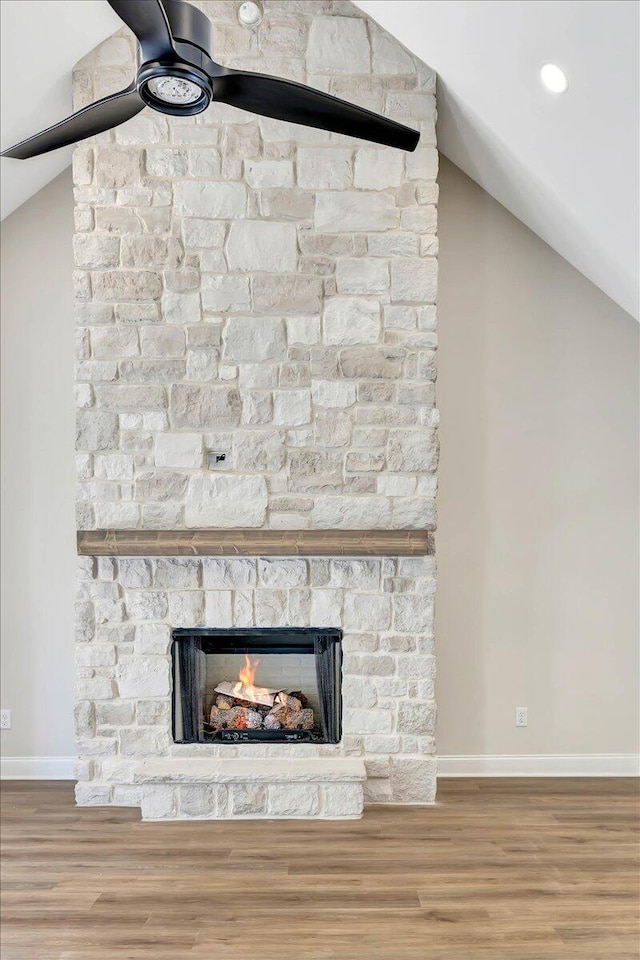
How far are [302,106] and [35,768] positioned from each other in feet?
11.4

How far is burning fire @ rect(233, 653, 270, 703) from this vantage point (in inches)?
140

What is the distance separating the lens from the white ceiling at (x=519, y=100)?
7.89 ft

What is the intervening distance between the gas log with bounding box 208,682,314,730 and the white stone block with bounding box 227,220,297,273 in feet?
6.70

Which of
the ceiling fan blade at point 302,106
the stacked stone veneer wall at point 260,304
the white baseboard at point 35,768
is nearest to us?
the ceiling fan blade at point 302,106

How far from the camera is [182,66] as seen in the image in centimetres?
175

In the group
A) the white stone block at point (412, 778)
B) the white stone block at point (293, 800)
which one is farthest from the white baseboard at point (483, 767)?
the white stone block at point (293, 800)

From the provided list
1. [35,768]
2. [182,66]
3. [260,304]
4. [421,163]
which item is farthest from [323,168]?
[35,768]

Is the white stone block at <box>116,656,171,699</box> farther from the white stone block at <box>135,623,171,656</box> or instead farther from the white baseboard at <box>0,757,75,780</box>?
the white baseboard at <box>0,757,75,780</box>

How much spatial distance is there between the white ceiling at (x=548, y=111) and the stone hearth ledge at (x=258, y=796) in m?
2.69

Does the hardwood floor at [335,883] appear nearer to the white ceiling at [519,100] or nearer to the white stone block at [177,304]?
the white stone block at [177,304]

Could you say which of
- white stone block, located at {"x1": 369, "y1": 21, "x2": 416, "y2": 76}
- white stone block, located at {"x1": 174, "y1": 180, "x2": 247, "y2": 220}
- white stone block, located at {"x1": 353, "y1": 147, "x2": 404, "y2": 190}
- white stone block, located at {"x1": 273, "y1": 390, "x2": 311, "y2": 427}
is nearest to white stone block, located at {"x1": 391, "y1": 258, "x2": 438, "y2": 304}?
white stone block, located at {"x1": 353, "y1": 147, "x2": 404, "y2": 190}

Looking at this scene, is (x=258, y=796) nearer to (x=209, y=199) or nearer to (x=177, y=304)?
(x=177, y=304)

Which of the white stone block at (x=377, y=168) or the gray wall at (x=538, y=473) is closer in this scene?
the white stone block at (x=377, y=168)

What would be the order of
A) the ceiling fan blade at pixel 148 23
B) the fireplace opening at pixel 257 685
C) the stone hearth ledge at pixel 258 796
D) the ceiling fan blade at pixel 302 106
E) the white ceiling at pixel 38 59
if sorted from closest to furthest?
1. the ceiling fan blade at pixel 148 23
2. the ceiling fan blade at pixel 302 106
3. the white ceiling at pixel 38 59
4. the stone hearth ledge at pixel 258 796
5. the fireplace opening at pixel 257 685
